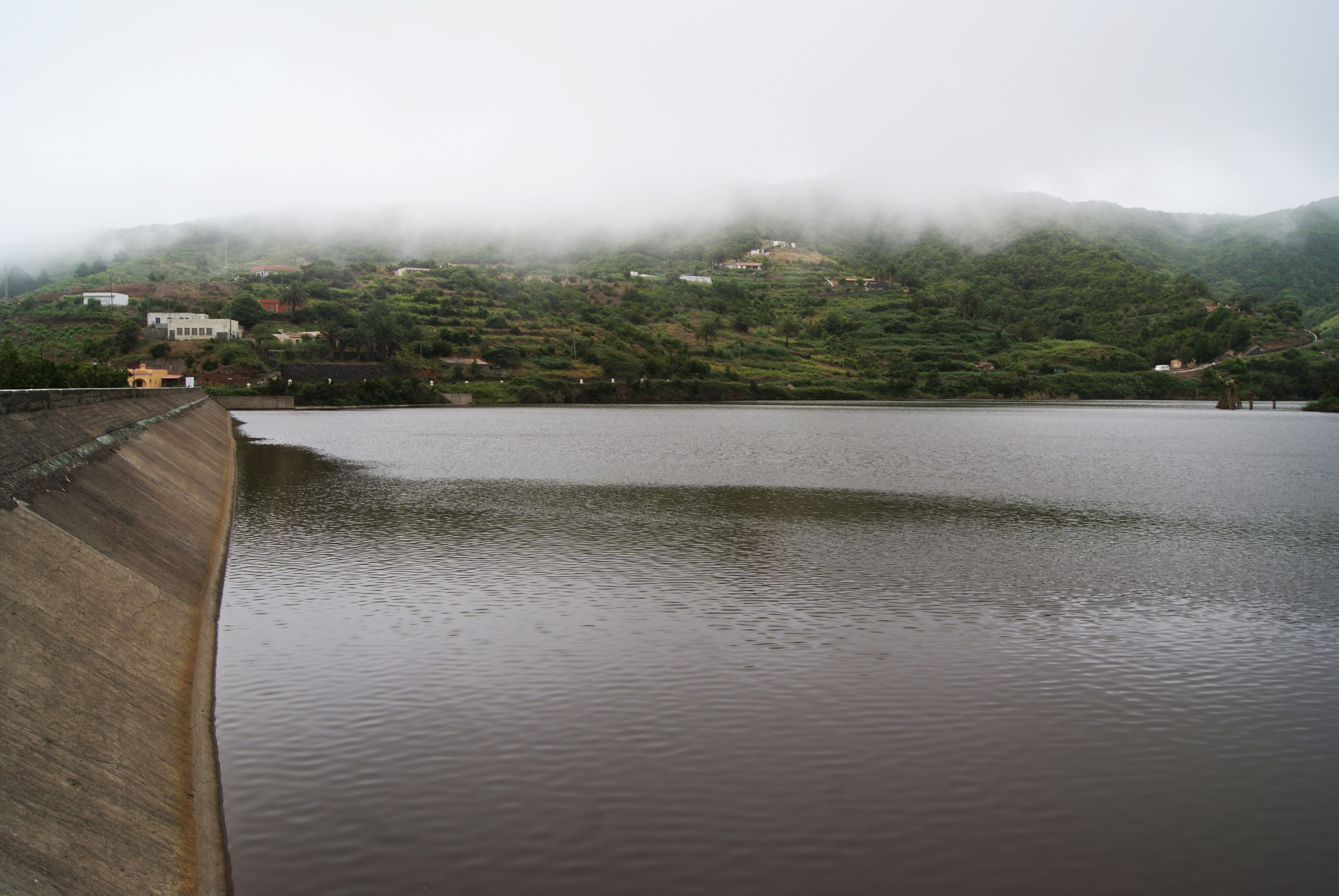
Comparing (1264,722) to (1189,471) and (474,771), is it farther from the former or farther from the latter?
(1189,471)

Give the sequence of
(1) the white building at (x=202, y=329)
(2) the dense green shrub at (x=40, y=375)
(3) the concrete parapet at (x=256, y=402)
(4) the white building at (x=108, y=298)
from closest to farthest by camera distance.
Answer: (2) the dense green shrub at (x=40, y=375) < (3) the concrete parapet at (x=256, y=402) < (1) the white building at (x=202, y=329) < (4) the white building at (x=108, y=298)

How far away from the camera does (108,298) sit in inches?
5536

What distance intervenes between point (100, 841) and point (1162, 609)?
51.2 feet

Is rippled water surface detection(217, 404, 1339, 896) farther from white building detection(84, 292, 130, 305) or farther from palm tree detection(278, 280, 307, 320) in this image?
white building detection(84, 292, 130, 305)

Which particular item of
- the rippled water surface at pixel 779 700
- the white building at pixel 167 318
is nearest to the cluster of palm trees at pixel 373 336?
the white building at pixel 167 318

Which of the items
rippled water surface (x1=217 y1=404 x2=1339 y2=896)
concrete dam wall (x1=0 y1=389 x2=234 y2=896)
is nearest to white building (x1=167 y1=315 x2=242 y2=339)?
rippled water surface (x1=217 y1=404 x2=1339 y2=896)

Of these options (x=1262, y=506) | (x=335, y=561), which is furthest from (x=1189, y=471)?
(x=335, y=561)

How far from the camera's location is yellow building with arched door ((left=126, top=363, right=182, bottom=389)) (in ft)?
321

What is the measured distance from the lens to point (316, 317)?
460 feet

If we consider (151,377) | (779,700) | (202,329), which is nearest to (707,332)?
(202,329)

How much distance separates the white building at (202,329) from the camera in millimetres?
117812

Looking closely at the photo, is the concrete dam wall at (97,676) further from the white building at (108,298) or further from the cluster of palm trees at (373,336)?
the white building at (108,298)

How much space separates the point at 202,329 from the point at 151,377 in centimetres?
2171

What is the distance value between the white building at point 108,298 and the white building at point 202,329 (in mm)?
25247
